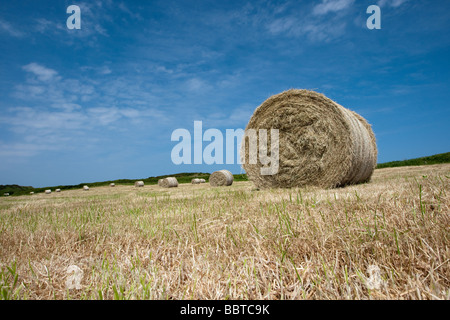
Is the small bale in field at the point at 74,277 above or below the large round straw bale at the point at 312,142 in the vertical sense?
below

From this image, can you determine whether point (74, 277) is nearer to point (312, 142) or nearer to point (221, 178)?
point (312, 142)

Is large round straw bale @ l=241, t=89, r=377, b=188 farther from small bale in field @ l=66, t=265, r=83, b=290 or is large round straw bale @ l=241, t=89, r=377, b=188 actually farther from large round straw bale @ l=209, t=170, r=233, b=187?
large round straw bale @ l=209, t=170, r=233, b=187

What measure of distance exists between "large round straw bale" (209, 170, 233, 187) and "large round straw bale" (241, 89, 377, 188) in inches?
337

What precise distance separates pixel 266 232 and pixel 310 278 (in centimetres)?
80

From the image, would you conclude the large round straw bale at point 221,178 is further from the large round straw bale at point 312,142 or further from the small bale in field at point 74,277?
the small bale in field at point 74,277

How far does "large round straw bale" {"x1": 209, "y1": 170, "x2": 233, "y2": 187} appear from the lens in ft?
59.0

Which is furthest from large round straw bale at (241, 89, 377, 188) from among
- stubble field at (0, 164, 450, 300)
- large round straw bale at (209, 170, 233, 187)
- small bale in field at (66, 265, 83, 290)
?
large round straw bale at (209, 170, 233, 187)

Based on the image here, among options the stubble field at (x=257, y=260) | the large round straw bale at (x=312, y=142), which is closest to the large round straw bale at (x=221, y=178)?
the large round straw bale at (x=312, y=142)

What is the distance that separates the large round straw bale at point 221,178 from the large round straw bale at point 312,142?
856 centimetres

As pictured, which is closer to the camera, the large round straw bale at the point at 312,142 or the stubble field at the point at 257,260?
the stubble field at the point at 257,260

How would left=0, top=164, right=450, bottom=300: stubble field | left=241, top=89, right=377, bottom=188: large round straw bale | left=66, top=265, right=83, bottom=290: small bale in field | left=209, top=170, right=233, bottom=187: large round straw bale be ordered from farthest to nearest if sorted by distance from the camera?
left=209, top=170, right=233, bottom=187: large round straw bale < left=241, top=89, right=377, bottom=188: large round straw bale < left=66, top=265, right=83, bottom=290: small bale in field < left=0, top=164, right=450, bottom=300: stubble field

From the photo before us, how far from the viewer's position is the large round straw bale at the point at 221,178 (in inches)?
707

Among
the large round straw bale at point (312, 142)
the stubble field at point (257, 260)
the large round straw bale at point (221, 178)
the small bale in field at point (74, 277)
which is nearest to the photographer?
the stubble field at point (257, 260)
